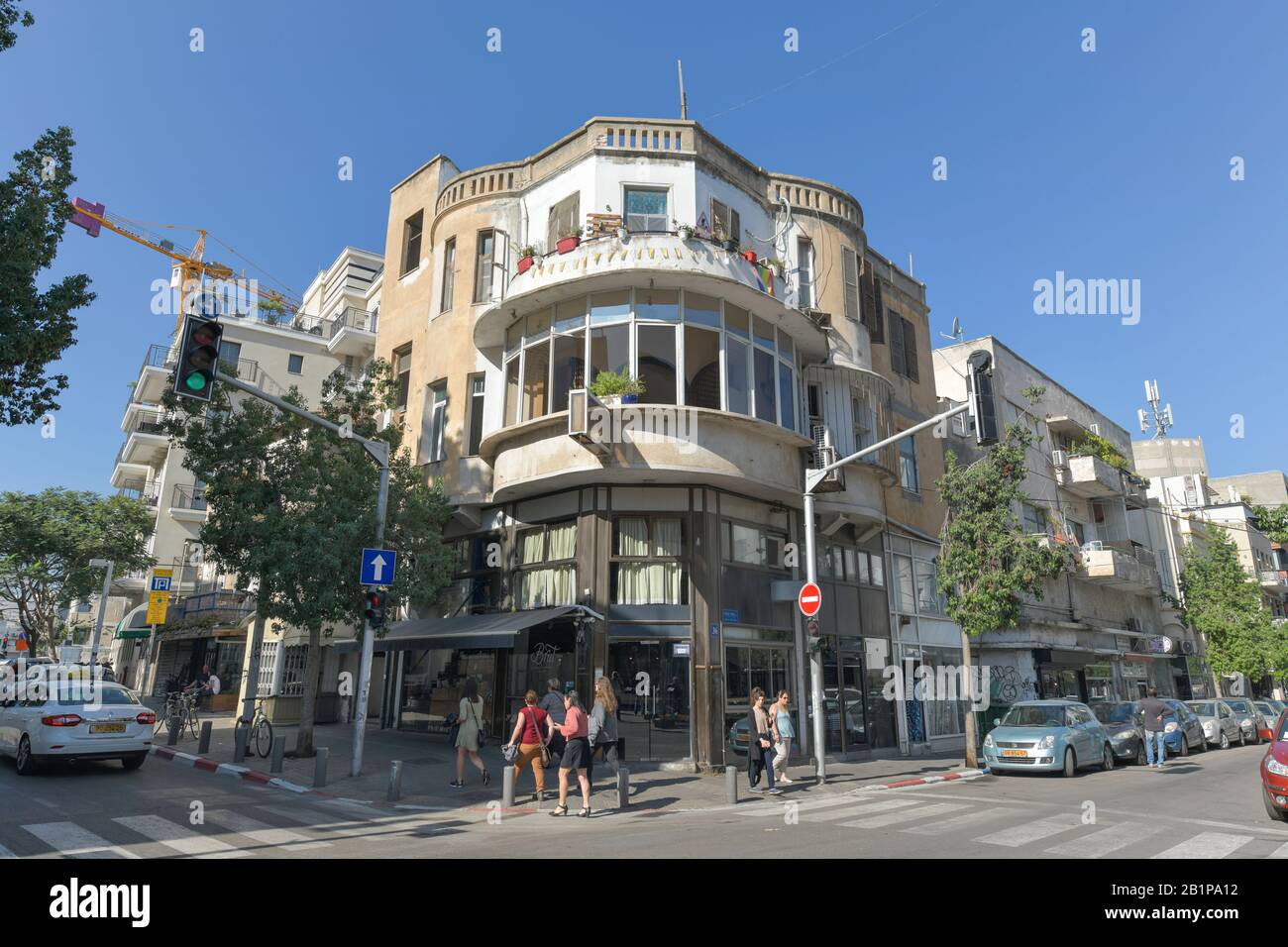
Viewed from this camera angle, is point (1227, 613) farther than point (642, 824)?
Yes

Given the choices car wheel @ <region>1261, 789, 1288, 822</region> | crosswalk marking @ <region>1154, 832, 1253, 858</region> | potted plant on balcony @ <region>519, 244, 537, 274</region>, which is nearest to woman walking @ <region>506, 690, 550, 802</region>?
crosswalk marking @ <region>1154, 832, 1253, 858</region>

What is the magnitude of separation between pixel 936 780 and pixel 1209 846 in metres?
8.79

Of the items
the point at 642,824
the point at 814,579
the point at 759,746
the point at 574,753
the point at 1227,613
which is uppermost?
the point at 1227,613

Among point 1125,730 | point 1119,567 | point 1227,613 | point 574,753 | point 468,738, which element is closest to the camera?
point 574,753

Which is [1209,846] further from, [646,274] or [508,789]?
[646,274]

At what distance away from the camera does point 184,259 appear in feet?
252

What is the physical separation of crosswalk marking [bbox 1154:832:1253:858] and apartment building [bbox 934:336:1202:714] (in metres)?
19.9

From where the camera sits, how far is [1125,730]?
20.5 meters

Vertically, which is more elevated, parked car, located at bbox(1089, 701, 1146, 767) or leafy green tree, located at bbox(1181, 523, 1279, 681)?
leafy green tree, located at bbox(1181, 523, 1279, 681)

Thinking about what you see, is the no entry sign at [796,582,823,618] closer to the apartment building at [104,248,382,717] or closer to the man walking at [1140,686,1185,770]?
the man walking at [1140,686,1185,770]

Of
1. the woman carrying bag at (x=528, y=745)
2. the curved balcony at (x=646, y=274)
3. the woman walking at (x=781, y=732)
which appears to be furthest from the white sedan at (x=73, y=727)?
the woman walking at (x=781, y=732)

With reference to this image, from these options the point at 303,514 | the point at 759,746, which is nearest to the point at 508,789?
the point at 759,746

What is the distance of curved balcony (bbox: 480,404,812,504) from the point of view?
17.2 m
